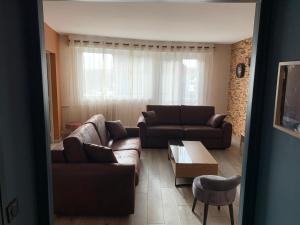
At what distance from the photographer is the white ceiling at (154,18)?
318 centimetres

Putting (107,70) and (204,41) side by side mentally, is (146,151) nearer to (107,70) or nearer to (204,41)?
(107,70)

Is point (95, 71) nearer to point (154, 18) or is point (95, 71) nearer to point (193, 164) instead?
point (154, 18)

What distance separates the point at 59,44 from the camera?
5648 mm

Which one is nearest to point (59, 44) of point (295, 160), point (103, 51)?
point (103, 51)

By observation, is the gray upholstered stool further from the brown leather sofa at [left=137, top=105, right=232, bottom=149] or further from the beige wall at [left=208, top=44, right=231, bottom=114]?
the beige wall at [left=208, top=44, right=231, bottom=114]

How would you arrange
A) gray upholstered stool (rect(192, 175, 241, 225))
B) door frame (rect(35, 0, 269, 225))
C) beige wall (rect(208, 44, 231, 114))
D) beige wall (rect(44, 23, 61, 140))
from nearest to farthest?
door frame (rect(35, 0, 269, 225))
gray upholstered stool (rect(192, 175, 241, 225))
beige wall (rect(44, 23, 61, 140))
beige wall (rect(208, 44, 231, 114))

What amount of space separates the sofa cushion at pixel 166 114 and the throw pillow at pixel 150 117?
212 millimetres

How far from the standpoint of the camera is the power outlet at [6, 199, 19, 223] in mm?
1000

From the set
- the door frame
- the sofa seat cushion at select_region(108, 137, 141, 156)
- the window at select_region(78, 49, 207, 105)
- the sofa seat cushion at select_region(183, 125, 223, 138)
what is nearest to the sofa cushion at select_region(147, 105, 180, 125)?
the sofa seat cushion at select_region(183, 125, 223, 138)

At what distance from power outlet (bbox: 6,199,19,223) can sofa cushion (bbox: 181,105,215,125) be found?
15.3 feet

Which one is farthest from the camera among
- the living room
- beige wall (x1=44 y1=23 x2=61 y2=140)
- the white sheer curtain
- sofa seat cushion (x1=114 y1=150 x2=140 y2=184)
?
the white sheer curtain

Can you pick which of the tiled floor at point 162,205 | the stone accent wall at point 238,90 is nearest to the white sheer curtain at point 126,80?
the stone accent wall at point 238,90

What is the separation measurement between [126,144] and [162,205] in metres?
1.27

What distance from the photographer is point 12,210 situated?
1.03 metres
